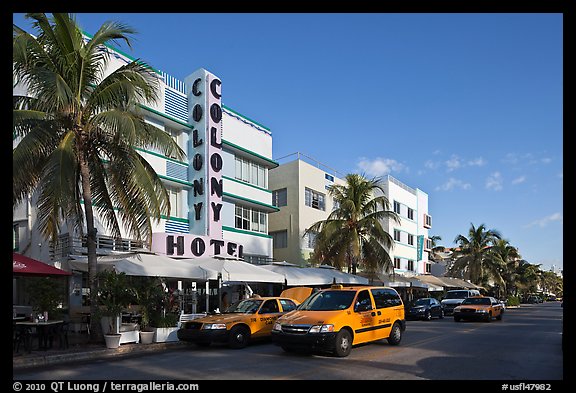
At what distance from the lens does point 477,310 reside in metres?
27.2

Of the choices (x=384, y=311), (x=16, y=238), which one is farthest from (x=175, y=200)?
(x=384, y=311)

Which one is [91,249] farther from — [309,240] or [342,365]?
[309,240]

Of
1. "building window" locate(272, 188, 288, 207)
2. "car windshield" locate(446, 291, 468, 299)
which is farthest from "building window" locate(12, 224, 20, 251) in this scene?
"car windshield" locate(446, 291, 468, 299)

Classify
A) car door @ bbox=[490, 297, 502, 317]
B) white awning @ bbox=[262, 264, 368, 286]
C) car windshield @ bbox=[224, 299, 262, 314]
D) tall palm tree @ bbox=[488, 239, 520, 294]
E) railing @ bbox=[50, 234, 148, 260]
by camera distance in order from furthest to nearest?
tall palm tree @ bbox=[488, 239, 520, 294], car door @ bbox=[490, 297, 502, 317], white awning @ bbox=[262, 264, 368, 286], railing @ bbox=[50, 234, 148, 260], car windshield @ bbox=[224, 299, 262, 314]

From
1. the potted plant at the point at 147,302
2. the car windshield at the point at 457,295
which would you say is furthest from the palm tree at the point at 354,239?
the potted plant at the point at 147,302

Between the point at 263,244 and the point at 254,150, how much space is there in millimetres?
5892

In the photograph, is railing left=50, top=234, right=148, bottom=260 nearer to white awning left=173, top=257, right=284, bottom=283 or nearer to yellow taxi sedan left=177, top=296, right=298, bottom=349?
white awning left=173, top=257, right=284, bottom=283

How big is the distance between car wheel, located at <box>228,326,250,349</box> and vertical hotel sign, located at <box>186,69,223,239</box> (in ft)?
38.4

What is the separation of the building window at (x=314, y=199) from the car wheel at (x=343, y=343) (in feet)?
83.4

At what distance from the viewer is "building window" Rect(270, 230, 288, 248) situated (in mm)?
38031

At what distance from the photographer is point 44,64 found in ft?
50.1

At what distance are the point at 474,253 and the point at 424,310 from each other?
35264mm

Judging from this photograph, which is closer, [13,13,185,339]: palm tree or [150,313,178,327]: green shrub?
[13,13,185,339]: palm tree
